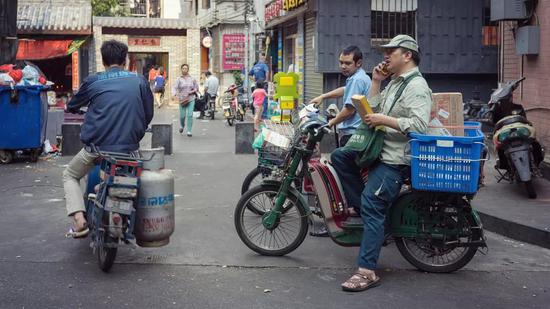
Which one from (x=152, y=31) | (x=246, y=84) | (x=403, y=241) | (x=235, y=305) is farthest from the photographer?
(x=152, y=31)

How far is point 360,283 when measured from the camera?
5422 mm

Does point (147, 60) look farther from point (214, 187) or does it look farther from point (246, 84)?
point (214, 187)

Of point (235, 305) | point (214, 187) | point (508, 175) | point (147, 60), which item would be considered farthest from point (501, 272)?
point (147, 60)

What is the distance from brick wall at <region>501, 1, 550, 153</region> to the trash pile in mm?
7807

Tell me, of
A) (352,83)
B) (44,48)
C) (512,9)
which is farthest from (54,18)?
Answer: (352,83)

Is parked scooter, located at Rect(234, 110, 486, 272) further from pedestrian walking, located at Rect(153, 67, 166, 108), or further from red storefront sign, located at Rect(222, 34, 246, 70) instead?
red storefront sign, located at Rect(222, 34, 246, 70)

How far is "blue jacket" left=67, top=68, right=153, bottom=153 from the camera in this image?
602cm

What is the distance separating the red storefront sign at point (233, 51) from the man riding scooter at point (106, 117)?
28.5m

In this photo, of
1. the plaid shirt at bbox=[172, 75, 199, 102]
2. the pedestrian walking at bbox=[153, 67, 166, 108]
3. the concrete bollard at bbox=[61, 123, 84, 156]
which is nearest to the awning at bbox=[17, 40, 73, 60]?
the pedestrian walking at bbox=[153, 67, 166, 108]

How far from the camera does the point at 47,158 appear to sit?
42.0 feet

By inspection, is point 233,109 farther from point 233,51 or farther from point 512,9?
point 512,9

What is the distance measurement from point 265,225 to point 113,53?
6.24 ft

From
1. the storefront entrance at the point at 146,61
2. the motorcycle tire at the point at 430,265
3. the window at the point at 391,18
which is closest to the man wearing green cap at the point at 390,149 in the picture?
the motorcycle tire at the point at 430,265

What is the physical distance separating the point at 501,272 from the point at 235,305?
2.36 metres
